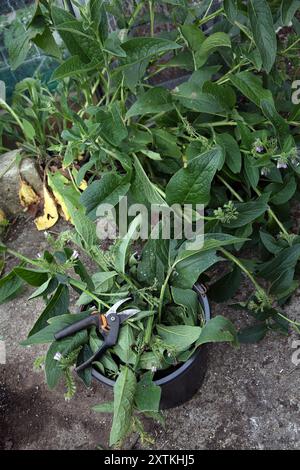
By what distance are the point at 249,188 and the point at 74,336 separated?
2.09ft

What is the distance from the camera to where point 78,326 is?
1.13 metres

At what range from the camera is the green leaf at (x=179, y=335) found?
116 centimetres

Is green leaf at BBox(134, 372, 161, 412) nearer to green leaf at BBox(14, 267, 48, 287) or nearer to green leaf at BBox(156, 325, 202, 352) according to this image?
green leaf at BBox(156, 325, 202, 352)

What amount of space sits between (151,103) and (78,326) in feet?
1.96

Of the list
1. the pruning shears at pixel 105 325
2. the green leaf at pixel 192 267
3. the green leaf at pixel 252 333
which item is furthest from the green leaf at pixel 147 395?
the green leaf at pixel 252 333

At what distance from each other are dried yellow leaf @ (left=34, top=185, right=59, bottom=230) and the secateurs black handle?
0.74 meters

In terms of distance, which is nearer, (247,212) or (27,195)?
(247,212)

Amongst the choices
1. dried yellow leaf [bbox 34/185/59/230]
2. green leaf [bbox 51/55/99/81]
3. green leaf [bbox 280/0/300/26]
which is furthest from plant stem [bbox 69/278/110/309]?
green leaf [bbox 280/0/300/26]

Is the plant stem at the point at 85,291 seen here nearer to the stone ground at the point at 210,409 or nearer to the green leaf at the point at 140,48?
the stone ground at the point at 210,409

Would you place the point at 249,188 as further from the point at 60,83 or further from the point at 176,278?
the point at 60,83

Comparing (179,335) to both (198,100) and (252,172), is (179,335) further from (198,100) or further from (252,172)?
(198,100)

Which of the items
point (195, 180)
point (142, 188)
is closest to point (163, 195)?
point (142, 188)

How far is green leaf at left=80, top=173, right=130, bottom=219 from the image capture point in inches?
49.0
